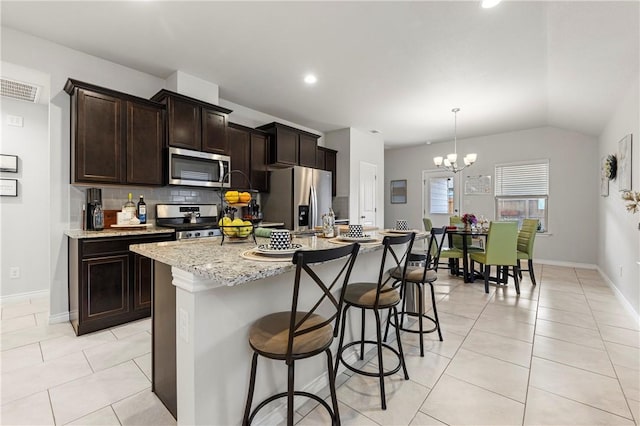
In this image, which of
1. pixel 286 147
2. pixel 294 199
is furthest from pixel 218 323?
pixel 286 147

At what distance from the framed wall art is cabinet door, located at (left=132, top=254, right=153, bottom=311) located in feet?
16.9

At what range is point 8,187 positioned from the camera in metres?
3.44

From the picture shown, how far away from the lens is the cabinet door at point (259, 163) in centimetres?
439

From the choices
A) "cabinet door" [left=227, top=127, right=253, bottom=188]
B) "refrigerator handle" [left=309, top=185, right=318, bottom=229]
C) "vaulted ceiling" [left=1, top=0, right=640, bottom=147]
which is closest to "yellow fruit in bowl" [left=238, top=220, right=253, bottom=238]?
"vaulted ceiling" [left=1, top=0, right=640, bottom=147]

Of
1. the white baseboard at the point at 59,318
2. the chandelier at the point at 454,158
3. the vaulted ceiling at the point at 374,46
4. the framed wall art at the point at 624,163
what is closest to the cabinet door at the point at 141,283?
the white baseboard at the point at 59,318

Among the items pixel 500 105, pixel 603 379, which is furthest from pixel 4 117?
pixel 500 105

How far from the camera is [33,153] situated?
361cm

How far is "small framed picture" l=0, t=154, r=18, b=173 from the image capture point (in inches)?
133

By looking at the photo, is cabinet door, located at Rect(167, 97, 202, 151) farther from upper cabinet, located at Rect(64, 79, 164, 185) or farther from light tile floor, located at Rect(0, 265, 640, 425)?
light tile floor, located at Rect(0, 265, 640, 425)

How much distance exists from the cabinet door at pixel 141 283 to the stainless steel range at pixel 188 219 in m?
0.40

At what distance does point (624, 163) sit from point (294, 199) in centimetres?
405

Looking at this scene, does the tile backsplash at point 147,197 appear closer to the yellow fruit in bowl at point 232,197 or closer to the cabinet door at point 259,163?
the cabinet door at point 259,163

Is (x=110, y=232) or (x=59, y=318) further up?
(x=110, y=232)

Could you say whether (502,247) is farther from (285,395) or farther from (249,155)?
(249,155)
